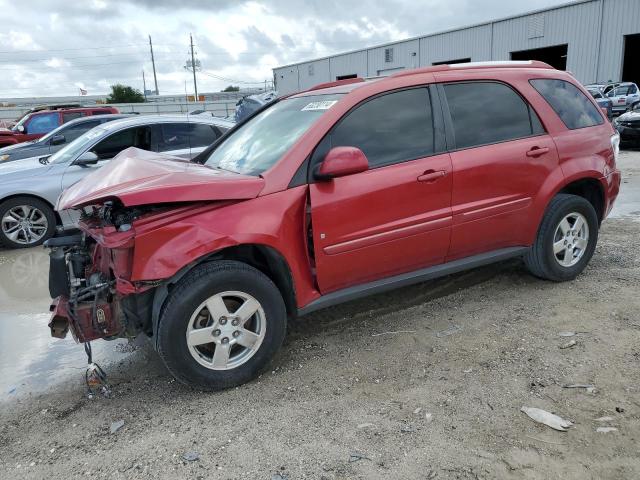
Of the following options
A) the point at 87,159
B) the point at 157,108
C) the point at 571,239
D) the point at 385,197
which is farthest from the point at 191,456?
the point at 157,108

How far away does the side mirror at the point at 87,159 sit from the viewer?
21.7 feet

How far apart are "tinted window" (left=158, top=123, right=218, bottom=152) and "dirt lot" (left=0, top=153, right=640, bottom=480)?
416cm

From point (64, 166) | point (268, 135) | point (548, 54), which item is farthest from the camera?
point (548, 54)

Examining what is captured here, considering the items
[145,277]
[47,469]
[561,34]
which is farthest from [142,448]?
[561,34]

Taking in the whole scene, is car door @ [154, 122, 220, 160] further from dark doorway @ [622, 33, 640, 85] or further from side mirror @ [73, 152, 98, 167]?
dark doorway @ [622, 33, 640, 85]

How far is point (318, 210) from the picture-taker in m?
3.15

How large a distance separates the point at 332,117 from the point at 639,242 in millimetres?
4145

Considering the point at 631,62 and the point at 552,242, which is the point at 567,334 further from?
the point at 631,62

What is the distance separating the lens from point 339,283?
11.1 ft

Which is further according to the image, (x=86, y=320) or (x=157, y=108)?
(x=157, y=108)

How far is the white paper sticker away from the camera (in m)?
3.45

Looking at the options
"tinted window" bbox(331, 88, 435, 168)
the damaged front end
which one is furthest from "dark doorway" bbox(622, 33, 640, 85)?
the damaged front end

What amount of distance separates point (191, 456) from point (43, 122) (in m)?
15.0

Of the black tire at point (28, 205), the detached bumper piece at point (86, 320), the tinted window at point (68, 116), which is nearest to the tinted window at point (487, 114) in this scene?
the detached bumper piece at point (86, 320)
